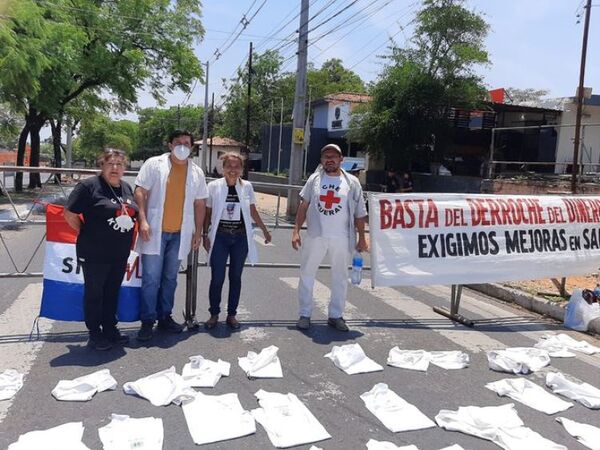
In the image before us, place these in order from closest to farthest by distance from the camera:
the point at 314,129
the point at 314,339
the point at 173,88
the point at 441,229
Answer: the point at 314,339 < the point at 441,229 < the point at 173,88 < the point at 314,129

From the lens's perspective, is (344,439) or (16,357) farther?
(16,357)

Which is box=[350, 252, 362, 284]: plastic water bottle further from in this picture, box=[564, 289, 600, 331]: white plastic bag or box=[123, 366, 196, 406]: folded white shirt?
box=[564, 289, 600, 331]: white plastic bag

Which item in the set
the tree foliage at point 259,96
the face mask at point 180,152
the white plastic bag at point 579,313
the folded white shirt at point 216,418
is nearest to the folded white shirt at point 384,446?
the folded white shirt at point 216,418

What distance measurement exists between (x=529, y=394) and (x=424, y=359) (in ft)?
3.27

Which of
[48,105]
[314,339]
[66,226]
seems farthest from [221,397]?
[48,105]

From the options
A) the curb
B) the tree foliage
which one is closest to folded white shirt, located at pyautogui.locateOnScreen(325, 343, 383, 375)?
the curb

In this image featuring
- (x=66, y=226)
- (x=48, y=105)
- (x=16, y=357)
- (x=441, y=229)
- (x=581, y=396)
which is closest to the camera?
(x=581, y=396)

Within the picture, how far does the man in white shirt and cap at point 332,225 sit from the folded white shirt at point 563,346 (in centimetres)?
211

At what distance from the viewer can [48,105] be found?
19.8 meters

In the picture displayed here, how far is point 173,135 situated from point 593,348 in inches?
192

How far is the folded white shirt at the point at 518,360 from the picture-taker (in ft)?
16.6

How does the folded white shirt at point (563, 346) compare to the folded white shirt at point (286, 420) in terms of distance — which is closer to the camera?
the folded white shirt at point (286, 420)

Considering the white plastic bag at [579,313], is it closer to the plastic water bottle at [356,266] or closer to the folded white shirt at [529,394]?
the folded white shirt at [529,394]

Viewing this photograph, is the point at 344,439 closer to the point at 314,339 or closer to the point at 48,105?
the point at 314,339
